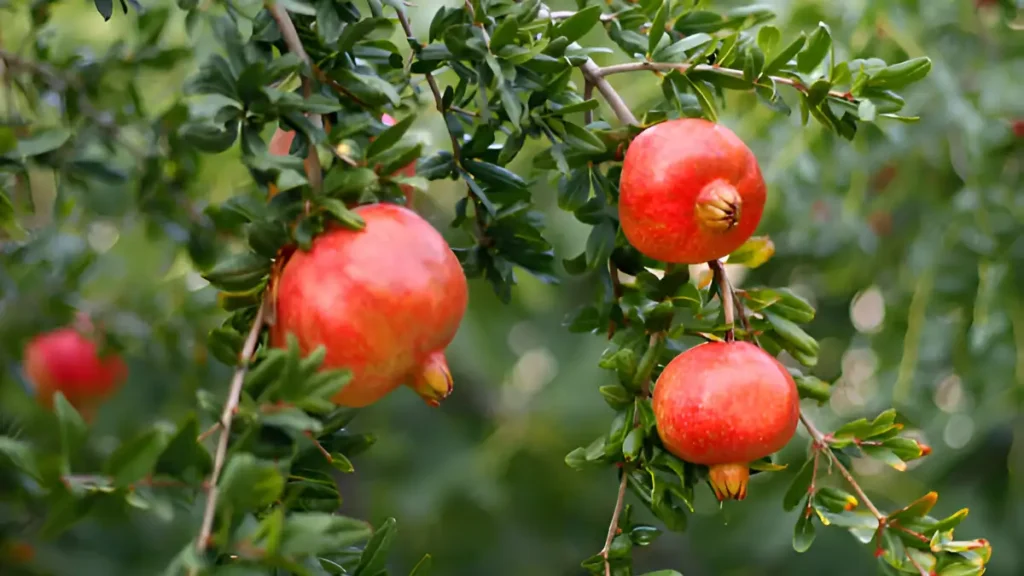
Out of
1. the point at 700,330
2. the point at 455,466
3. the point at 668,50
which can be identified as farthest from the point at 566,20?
the point at 455,466

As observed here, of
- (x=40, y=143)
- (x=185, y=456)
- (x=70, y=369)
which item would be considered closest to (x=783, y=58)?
(x=185, y=456)

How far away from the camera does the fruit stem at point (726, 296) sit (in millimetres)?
466

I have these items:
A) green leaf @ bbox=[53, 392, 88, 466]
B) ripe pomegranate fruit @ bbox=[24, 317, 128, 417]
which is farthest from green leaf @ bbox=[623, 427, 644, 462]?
ripe pomegranate fruit @ bbox=[24, 317, 128, 417]

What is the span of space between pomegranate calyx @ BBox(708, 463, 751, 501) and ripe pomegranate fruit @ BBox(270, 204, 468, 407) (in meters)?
0.13

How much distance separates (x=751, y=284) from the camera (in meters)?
1.30

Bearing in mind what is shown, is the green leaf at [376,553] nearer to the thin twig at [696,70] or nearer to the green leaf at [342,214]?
the green leaf at [342,214]

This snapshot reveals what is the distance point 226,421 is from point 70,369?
1.15m

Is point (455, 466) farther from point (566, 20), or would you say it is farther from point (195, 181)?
point (566, 20)

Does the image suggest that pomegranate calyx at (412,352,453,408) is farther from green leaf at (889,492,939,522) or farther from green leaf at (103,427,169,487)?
green leaf at (889,492,939,522)

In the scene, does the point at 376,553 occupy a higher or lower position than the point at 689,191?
lower

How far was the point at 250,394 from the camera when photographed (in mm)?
390

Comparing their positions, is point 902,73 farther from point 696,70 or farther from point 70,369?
point 70,369

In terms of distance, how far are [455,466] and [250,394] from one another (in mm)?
1489

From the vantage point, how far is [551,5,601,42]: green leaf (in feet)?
1.53
